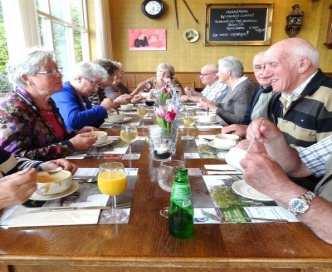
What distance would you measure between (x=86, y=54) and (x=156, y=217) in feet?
15.4

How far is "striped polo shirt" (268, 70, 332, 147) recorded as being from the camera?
148cm

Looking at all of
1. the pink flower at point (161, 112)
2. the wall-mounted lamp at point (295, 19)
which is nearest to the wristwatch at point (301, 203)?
the pink flower at point (161, 112)

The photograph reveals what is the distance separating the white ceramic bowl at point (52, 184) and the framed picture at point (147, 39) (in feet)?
15.4

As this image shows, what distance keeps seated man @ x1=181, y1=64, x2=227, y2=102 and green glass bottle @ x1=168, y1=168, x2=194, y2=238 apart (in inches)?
105

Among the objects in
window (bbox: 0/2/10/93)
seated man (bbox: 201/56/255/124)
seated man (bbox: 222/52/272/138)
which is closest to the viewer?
seated man (bbox: 222/52/272/138)

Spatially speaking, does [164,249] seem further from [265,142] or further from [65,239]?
[265,142]

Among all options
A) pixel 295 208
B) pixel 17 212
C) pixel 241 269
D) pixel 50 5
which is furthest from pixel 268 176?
pixel 50 5

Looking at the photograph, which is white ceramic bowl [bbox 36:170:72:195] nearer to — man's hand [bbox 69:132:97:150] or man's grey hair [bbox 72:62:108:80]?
man's hand [bbox 69:132:97:150]

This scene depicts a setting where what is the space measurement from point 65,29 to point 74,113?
8.23 ft

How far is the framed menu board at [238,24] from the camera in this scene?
17.0 feet

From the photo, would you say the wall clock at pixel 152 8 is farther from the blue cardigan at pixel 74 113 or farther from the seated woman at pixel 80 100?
the blue cardigan at pixel 74 113

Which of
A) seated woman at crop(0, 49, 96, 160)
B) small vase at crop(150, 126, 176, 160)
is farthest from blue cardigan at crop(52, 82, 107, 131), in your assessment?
small vase at crop(150, 126, 176, 160)

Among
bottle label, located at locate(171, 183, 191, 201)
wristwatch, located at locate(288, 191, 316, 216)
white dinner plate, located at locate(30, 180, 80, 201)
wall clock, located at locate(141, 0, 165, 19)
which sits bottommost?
white dinner plate, located at locate(30, 180, 80, 201)

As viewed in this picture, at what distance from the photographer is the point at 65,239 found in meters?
0.77
